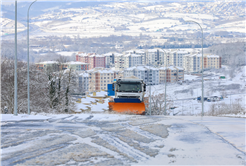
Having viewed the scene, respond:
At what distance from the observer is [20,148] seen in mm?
8062

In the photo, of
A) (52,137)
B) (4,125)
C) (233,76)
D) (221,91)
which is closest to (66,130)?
(52,137)

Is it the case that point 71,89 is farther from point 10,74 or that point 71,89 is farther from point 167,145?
point 167,145

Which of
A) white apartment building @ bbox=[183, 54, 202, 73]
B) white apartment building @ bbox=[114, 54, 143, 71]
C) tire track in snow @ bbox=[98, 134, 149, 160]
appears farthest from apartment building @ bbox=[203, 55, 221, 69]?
tire track in snow @ bbox=[98, 134, 149, 160]

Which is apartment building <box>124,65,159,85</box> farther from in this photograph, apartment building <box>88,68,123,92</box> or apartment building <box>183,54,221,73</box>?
apartment building <box>183,54,221,73</box>

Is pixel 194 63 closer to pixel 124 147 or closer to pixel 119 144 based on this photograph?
pixel 119 144

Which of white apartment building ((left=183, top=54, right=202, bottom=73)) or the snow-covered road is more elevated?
white apartment building ((left=183, top=54, right=202, bottom=73))

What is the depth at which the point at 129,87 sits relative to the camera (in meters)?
22.0

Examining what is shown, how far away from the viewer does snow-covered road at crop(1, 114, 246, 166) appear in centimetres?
713

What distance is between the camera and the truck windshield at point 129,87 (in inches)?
861

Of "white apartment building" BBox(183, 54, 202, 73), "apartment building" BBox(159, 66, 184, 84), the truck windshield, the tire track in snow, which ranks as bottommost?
the tire track in snow

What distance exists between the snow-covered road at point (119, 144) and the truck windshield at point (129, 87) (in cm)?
987

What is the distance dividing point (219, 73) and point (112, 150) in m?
118

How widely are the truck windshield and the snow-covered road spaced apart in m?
9.87

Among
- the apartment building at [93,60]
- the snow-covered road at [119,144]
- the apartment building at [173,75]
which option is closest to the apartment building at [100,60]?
the apartment building at [93,60]
